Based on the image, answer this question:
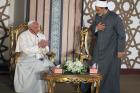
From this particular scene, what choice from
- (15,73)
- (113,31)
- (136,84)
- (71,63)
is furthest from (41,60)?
(136,84)

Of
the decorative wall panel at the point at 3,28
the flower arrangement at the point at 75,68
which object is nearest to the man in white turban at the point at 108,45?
the flower arrangement at the point at 75,68

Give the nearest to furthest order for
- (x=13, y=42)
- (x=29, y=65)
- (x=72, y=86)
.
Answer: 1. (x=29, y=65)
2. (x=13, y=42)
3. (x=72, y=86)

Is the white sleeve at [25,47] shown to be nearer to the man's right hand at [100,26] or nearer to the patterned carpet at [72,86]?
the patterned carpet at [72,86]

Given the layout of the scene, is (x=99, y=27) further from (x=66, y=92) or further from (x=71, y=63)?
(x=66, y=92)

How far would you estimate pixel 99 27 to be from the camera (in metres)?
5.26

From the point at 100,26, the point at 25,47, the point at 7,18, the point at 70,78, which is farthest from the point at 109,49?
the point at 7,18

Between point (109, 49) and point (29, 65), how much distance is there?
1.20 meters

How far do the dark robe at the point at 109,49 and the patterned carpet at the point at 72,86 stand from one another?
2.60 feet

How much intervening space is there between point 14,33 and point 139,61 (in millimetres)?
2909

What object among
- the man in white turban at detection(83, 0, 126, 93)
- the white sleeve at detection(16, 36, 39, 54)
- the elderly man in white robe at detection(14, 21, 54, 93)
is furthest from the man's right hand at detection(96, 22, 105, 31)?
the white sleeve at detection(16, 36, 39, 54)

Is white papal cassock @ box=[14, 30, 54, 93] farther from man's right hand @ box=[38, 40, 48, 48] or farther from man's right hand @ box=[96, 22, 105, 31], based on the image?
man's right hand @ box=[96, 22, 105, 31]

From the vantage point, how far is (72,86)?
6.44m

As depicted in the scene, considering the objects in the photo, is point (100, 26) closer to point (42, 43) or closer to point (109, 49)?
point (109, 49)

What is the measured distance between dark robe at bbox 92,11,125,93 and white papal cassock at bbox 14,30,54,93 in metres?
0.83
